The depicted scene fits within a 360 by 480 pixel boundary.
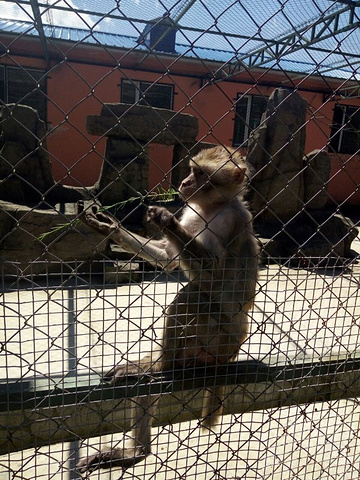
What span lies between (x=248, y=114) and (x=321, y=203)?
15.6 ft

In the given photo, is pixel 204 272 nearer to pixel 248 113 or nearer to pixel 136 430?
pixel 136 430

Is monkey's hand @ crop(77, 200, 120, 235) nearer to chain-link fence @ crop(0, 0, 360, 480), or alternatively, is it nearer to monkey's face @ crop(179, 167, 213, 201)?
chain-link fence @ crop(0, 0, 360, 480)

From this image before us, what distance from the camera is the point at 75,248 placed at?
6508 mm

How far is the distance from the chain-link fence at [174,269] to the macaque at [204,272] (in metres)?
0.02

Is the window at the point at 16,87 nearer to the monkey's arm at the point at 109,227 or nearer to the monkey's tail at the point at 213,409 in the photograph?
the monkey's arm at the point at 109,227

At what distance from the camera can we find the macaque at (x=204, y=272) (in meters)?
2.12

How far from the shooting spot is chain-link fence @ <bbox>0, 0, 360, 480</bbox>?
168 cm

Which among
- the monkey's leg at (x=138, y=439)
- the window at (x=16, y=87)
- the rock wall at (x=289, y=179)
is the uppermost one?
the window at (x=16, y=87)

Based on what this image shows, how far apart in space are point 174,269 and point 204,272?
1177 mm

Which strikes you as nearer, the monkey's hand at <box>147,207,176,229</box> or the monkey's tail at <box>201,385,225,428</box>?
the monkey's hand at <box>147,207,176,229</box>

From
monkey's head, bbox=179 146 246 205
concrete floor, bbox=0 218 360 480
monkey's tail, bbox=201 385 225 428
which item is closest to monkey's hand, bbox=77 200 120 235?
concrete floor, bbox=0 218 360 480

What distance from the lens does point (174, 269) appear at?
349 centimetres

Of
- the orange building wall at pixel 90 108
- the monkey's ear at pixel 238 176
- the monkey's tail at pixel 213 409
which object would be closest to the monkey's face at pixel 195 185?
the monkey's ear at pixel 238 176

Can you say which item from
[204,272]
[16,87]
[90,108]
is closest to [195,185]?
[204,272]
